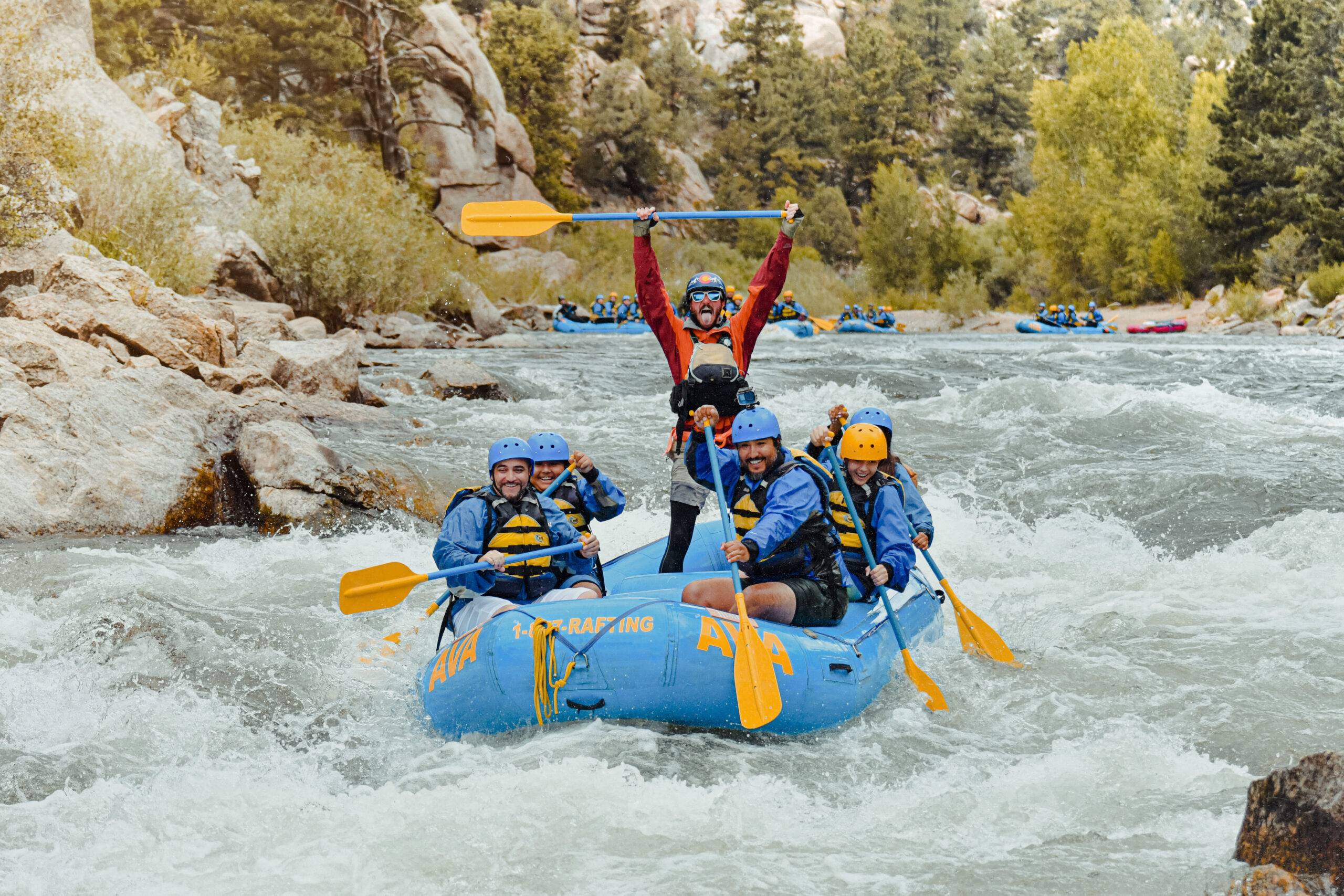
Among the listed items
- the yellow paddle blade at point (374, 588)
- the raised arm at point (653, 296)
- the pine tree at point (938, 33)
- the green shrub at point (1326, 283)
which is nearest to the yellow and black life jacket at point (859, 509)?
the raised arm at point (653, 296)

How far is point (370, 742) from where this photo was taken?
161 inches

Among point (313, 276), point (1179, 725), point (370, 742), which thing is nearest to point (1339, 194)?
point (313, 276)

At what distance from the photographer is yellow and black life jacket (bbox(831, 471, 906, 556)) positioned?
4871 mm

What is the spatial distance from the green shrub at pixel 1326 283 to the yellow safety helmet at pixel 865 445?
21.8 meters

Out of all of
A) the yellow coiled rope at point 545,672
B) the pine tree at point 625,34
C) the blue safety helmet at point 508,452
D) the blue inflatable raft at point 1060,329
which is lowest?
the yellow coiled rope at point 545,672

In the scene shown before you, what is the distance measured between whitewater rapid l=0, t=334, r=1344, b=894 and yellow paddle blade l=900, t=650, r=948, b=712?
81 millimetres

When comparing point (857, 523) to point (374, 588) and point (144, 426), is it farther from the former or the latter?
point (144, 426)

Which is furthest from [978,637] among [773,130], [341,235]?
[773,130]

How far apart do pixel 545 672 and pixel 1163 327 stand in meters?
23.0

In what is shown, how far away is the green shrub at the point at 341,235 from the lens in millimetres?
15828

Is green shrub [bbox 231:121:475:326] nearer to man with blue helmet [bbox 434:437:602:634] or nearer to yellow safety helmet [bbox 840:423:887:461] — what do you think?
man with blue helmet [bbox 434:437:602:634]

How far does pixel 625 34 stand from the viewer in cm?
4619

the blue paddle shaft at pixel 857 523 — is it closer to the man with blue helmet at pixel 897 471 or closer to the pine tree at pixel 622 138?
the man with blue helmet at pixel 897 471

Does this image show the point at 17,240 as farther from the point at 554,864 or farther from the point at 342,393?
the point at 554,864
